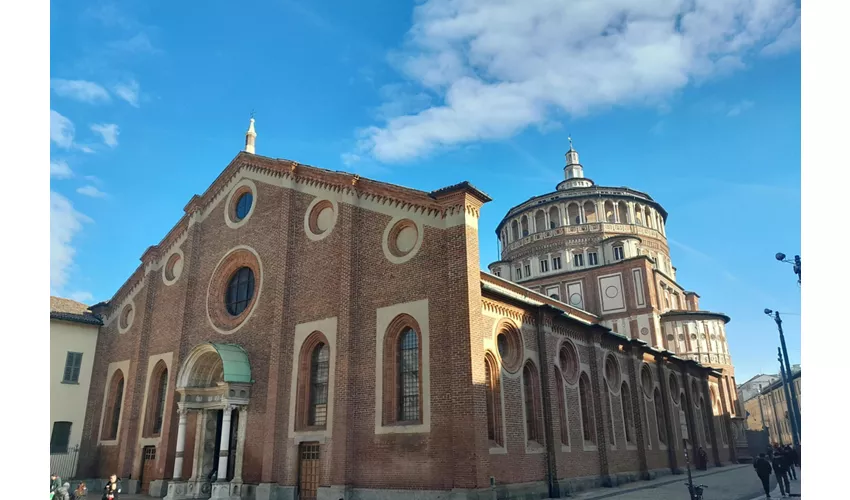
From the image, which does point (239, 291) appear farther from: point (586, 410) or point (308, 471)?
point (586, 410)

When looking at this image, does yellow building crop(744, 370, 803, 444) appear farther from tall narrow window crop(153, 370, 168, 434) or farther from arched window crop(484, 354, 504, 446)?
tall narrow window crop(153, 370, 168, 434)

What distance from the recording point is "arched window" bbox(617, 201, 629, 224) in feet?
147

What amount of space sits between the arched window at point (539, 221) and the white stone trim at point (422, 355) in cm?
3038

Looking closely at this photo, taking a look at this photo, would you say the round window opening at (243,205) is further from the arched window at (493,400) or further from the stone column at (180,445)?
the arched window at (493,400)

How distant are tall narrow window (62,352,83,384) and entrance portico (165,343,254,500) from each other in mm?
8792

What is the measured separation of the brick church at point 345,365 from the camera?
1628cm

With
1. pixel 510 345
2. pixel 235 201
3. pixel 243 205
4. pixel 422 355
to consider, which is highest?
pixel 235 201

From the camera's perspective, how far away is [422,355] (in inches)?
651

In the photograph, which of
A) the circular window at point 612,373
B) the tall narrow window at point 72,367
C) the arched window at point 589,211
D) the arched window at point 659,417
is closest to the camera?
the circular window at point 612,373

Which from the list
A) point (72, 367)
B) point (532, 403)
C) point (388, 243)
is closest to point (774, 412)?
point (532, 403)

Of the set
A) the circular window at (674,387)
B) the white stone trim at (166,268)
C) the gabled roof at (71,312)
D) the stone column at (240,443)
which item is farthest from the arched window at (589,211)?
the gabled roof at (71,312)

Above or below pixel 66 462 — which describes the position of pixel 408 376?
above

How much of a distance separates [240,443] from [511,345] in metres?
10.2
